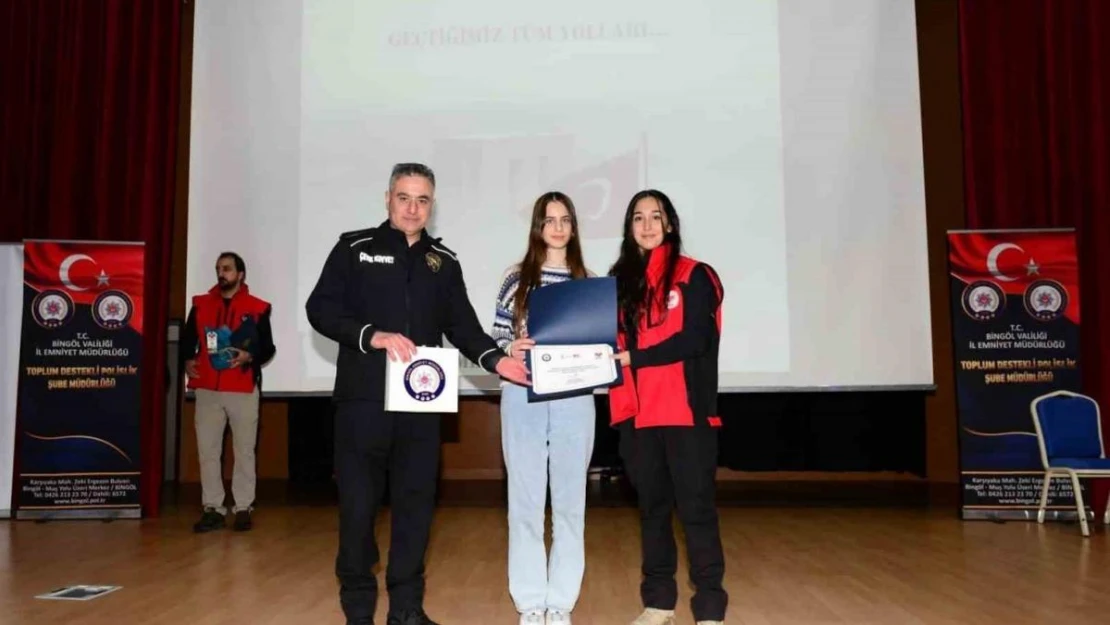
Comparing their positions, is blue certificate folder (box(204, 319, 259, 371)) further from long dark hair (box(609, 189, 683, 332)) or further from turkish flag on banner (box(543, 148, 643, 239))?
long dark hair (box(609, 189, 683, 332))

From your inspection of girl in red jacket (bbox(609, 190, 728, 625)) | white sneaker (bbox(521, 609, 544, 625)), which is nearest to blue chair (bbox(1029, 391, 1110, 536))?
girl in red jacket (bbox(609, 190, 728, 625))

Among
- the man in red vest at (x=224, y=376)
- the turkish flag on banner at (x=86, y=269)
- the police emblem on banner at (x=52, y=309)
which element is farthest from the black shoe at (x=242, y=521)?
the police emblem on banner at (x=52, y=309)

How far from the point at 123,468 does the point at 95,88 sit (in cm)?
273

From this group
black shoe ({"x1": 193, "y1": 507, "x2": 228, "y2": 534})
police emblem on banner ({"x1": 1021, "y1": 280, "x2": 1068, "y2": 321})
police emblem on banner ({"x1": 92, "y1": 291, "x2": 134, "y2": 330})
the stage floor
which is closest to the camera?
the stage floor

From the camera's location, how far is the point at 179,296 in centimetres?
793

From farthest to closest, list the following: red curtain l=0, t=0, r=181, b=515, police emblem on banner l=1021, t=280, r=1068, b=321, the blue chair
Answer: red curtain l=0, t=0, r=181, b=515 → police emblem on banner l=1021, t=280, r=1068, b=321 → the blue chair

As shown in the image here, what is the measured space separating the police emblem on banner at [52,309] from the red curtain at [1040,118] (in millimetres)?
5956

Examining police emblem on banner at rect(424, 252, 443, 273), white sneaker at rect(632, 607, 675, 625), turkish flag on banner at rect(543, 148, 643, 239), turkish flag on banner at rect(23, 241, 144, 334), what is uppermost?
turkish flag on banner at rect(543, 148, 643, 239)

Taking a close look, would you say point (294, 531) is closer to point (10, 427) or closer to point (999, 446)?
point (10, 427)

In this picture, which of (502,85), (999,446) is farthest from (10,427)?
(999,446)

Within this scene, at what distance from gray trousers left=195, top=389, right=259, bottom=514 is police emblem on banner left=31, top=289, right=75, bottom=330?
1.21 metres

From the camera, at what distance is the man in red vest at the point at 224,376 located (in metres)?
4.92

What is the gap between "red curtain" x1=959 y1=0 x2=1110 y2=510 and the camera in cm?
573

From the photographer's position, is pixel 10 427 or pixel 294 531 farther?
pixel 10 427
